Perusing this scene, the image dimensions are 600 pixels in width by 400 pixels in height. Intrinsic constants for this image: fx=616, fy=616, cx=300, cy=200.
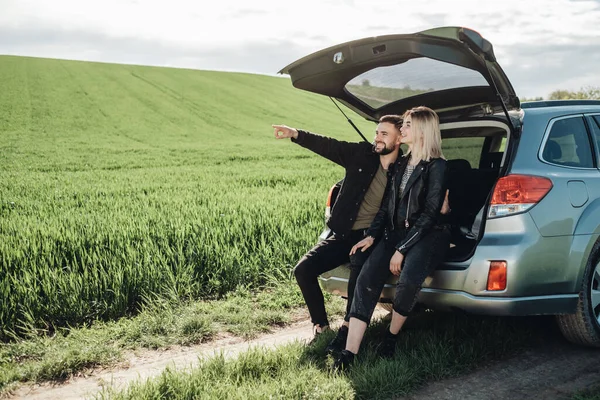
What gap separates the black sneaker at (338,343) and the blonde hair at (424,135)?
130 centimetres

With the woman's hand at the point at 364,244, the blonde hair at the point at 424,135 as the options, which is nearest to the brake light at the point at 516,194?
the blonde hair at the point at 424,135

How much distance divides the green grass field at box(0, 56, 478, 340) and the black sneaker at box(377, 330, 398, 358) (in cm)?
229

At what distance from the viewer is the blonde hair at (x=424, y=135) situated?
4.21 metres

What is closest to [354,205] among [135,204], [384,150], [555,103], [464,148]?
[384,150]

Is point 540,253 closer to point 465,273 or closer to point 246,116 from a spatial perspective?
point 465,273

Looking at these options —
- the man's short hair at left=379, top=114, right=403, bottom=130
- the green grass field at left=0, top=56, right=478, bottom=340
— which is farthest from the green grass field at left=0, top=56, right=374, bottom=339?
the man's short hair at left=379, top=114, right=403, bottom=130

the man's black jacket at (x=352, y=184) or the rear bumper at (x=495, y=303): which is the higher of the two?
the man's black jacket at (x=352, y=184)

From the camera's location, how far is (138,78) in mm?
54688

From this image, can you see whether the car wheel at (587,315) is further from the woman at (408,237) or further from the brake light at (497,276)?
the woman at (408,237)

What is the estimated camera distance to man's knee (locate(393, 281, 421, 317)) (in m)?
3.96

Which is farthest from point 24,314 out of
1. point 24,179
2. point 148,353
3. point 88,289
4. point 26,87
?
point 26,87

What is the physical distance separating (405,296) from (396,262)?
236mm

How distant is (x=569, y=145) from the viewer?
433 cm

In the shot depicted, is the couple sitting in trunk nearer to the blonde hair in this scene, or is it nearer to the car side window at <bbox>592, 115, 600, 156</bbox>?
the blonde hair
